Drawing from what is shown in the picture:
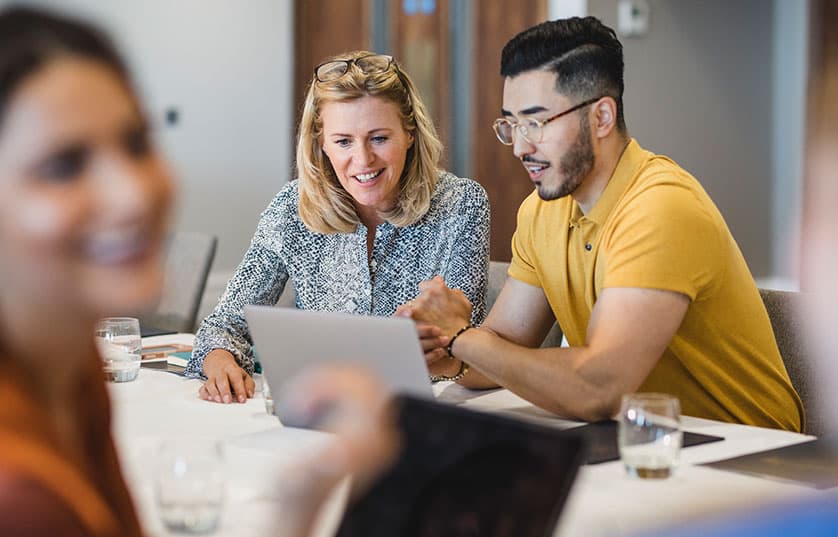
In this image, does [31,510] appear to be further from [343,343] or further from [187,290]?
[187,290]

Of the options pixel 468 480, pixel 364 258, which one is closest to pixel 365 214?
pixel 364 258

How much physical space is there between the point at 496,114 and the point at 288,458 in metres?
5.20

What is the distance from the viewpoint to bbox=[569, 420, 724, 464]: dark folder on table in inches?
59.3

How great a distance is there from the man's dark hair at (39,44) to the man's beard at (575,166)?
154 centimetres

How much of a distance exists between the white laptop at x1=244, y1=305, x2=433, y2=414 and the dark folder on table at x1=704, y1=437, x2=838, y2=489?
1.45ft

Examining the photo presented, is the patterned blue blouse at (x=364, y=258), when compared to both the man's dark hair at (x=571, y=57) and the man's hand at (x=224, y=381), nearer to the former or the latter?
the man's hand at (x=224, y=381)

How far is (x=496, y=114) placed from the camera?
6.56m

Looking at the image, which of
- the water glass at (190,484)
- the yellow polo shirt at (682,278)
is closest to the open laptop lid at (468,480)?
the water glass at (190,484)

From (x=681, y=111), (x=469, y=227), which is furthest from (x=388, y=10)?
(x=469, y=227)

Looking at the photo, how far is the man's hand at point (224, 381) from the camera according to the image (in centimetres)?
197

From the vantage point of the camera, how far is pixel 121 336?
212 cm

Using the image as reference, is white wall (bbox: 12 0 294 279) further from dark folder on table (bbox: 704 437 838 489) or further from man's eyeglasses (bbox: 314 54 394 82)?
dark folder on table (bbox: 704 437 838 489)

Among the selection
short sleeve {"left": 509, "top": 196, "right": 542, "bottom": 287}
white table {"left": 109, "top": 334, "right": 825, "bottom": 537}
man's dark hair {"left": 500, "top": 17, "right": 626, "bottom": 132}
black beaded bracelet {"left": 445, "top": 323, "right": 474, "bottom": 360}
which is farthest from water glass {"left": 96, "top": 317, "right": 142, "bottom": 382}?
man's dark hair {"left": 500, "top": 17, "right": 626, "bottom": 132}

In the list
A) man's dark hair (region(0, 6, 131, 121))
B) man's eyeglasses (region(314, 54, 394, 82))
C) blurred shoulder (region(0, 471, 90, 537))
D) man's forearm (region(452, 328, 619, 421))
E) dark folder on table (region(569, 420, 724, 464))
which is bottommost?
dark folder on table (region(569, 420, 724, 464))
